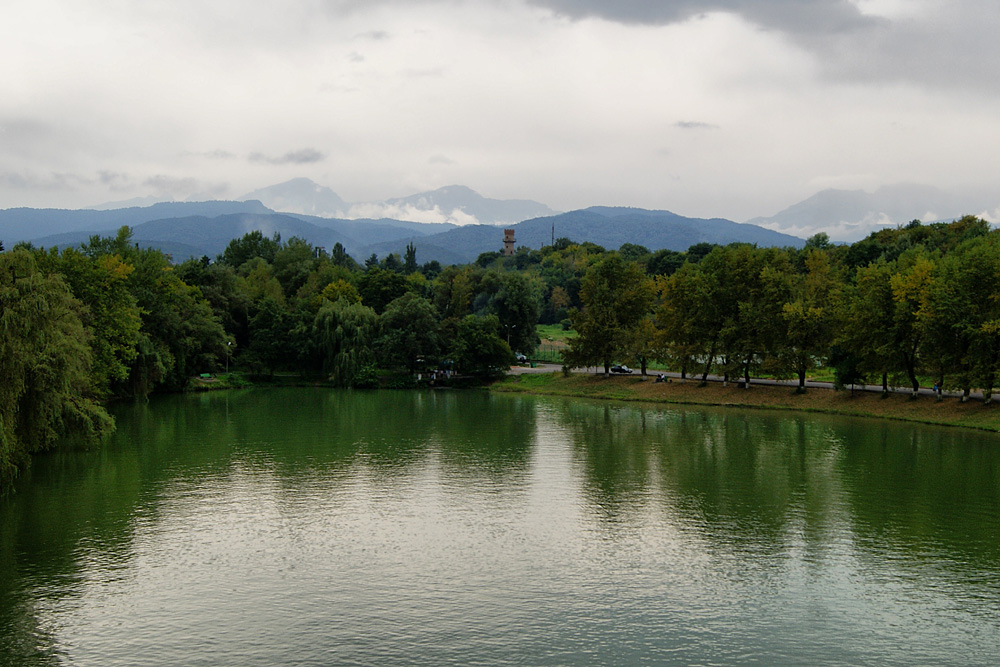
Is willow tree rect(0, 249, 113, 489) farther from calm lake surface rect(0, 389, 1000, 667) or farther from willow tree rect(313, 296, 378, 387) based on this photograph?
willow tree rect(313, 296, 378, 387)

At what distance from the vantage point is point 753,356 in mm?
71062

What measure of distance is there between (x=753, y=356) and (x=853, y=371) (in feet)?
30.3

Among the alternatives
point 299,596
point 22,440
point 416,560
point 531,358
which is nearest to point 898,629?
point 416,560

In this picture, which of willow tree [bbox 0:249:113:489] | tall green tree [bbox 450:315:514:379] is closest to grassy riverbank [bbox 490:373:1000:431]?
tall green tree [bbox 450:315:514:379]

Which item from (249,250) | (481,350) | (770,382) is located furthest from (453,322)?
(249,250)

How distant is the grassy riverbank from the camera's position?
183ft

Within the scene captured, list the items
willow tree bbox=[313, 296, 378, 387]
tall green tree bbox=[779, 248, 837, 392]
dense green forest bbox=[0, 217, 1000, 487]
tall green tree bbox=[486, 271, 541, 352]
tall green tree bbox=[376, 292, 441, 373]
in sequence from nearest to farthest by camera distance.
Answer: dense green forest bbox=[0, 217, 1000, 487] < tall green tree bbox=[779, 248, 837, 392] < willow tree bbox=[313, 296, 378, 387] < tall green tree bbox=[376, 292, 441, 373] < tall green tree bbox=[486, 271, 541, 352]

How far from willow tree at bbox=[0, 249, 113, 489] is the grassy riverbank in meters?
50.4

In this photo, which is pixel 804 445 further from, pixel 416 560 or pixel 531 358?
pixel 531 358

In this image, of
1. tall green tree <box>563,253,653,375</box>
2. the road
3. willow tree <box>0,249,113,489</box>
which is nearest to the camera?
willow tree <box>0,249,113,489</box>

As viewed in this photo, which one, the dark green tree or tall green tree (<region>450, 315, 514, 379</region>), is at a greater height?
the dark green tree

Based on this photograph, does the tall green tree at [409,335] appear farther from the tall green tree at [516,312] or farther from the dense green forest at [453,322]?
the tall green tree at [516,312]

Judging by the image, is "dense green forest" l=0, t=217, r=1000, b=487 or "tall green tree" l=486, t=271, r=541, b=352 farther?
"tall green tree" l=486, t=271, r=541, b=352

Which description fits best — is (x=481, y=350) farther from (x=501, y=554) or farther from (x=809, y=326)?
(x=501, y=554)
